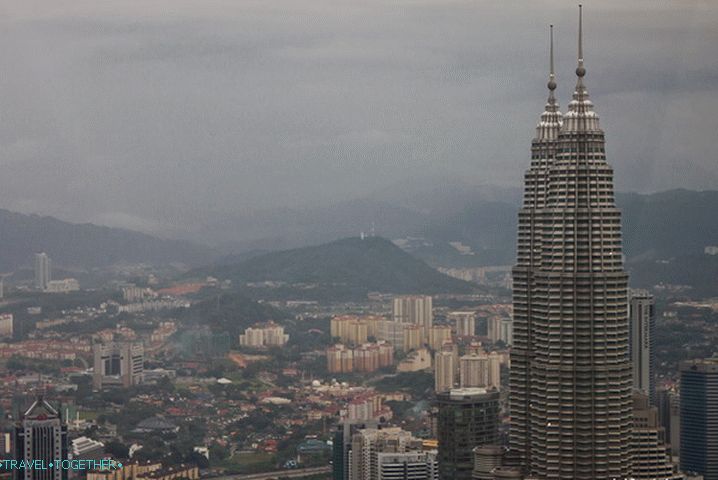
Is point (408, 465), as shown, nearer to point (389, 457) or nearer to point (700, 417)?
point (389, 457)

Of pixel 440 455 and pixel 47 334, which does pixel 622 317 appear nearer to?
pixel 440 455

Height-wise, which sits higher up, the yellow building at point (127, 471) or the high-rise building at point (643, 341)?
the high-rise building at point (643, 341)

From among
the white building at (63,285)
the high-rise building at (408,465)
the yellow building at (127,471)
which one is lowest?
the yellow building at (127,471)

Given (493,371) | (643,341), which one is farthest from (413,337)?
(643,341)

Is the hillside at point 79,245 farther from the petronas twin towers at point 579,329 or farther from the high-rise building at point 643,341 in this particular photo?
the petronas twin towers at point 579,329

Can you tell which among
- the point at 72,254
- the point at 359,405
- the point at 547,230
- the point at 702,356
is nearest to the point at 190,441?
the point at 359,405

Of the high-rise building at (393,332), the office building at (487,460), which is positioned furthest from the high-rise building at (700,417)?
the high-rise building at (393,332)

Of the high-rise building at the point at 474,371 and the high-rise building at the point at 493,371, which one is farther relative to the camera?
the high-rise building at the point at 474,371
